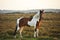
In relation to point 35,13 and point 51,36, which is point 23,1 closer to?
point 35,13

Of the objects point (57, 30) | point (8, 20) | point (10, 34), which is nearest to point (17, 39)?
point (10, 34)

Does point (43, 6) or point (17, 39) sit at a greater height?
point (43, 6)

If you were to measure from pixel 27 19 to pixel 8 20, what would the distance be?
0.28m

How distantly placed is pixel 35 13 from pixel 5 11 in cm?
45

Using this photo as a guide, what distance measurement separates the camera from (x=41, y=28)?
6.52 ft

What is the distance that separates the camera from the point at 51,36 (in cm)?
197

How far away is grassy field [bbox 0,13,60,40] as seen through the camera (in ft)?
6.47

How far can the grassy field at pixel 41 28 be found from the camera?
197 centimetres

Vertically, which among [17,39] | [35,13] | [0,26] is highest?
[35,13]

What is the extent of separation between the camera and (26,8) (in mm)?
2031

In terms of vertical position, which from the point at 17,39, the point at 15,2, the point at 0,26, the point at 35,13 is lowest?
the point at 17,39

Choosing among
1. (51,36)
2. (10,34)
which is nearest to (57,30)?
(51,36)

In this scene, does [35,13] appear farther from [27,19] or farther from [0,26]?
[0,26]

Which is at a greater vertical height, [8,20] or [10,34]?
[8,20]
